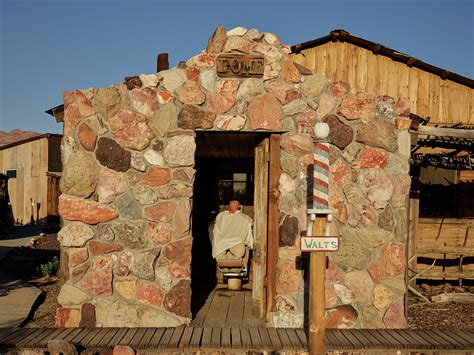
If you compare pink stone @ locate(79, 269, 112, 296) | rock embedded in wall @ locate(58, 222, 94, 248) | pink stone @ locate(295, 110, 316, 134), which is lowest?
pink stone @ locate(79, 269, 112, 296)

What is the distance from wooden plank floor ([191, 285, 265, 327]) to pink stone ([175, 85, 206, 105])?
2.75 m

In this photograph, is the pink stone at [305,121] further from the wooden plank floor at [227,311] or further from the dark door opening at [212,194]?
the dark door opening at [212,194]

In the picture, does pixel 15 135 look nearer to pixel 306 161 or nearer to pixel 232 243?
pixel 232 243

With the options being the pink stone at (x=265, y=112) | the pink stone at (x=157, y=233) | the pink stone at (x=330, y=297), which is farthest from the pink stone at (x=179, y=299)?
the pink stone at (x=265, y=112)

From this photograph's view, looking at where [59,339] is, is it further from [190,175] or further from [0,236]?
[0,236]

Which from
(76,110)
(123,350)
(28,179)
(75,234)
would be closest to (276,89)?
(76,110)

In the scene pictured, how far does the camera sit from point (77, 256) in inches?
226

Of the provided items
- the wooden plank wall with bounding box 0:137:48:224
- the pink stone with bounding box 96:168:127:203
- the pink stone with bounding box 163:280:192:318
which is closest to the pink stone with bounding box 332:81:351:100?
the pink stone with bounding box 96:168:127:203

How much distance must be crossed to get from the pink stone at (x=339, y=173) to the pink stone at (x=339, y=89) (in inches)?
31.5

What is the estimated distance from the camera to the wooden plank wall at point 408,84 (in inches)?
447

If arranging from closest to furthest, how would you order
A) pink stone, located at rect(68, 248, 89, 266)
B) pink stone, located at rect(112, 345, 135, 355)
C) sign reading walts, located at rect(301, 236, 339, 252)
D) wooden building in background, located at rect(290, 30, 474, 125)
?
sign reading walts, located at rect(301, 236, 339, 252)
pink stone, located at rect(112, 345, 135, 355)
pink stone, located at rect(68, 248, 89, 266)
wooden building in background, located at rect(290, 30, 474, 125)

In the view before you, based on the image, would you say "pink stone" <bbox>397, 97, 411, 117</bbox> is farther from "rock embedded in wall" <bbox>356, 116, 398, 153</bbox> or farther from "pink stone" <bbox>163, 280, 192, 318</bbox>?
"pink stone" <bbox>163, 280, 192, 318</bbox>

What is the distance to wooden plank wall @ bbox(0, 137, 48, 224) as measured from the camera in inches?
897

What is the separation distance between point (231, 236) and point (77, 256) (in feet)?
9.29
